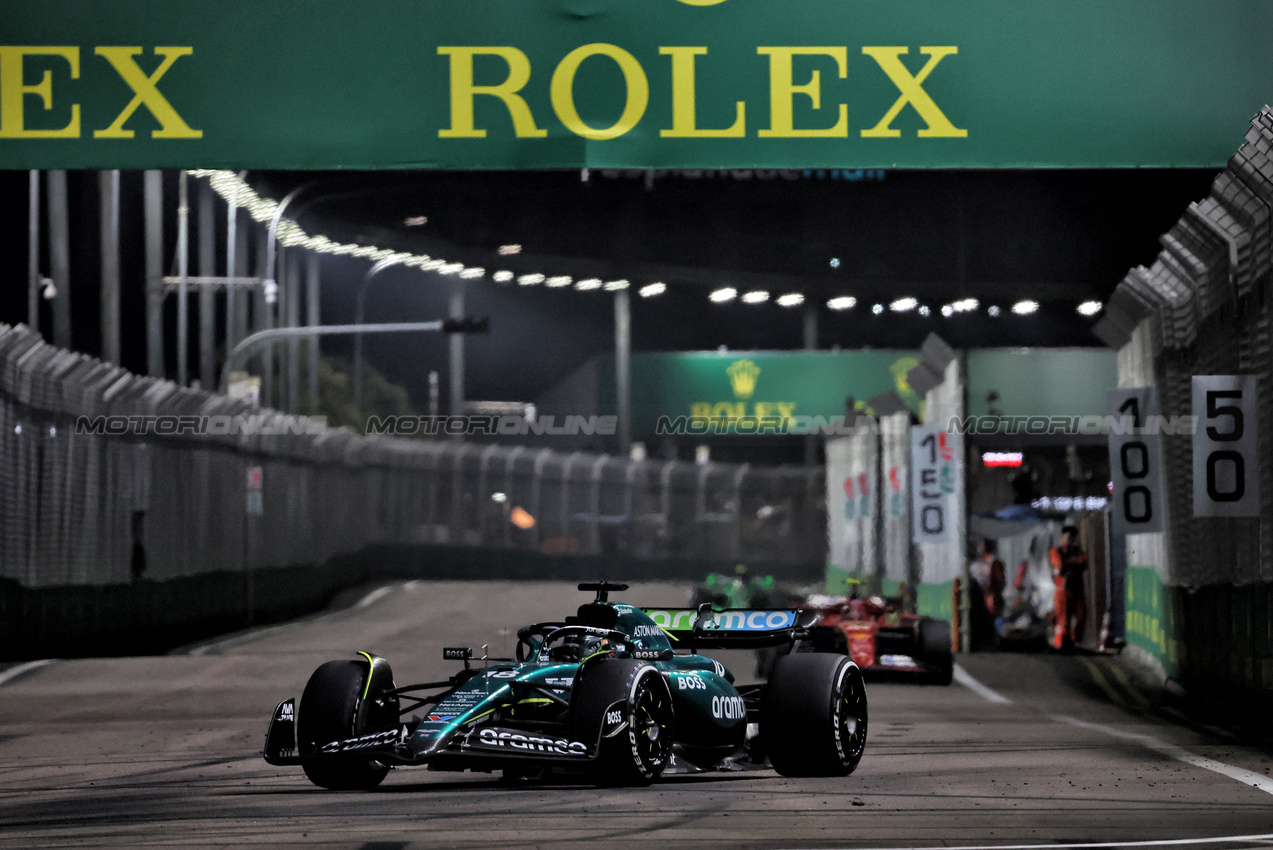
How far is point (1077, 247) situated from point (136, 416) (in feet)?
91.2

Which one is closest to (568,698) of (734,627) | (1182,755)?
(734,627)

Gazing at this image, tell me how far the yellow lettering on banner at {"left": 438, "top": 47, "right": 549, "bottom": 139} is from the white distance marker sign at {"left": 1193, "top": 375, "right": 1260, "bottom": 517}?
5687 mm

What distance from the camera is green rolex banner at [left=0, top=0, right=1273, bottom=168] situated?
11594 millimetres

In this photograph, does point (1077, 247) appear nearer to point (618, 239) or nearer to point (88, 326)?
point (618, 239)

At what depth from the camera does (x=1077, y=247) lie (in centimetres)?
4409

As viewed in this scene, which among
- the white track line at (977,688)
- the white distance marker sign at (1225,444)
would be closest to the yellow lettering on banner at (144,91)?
the white distance marker sign at (1225,444)

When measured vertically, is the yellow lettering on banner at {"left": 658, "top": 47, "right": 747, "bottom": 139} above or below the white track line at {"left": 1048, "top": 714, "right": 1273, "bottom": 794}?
above

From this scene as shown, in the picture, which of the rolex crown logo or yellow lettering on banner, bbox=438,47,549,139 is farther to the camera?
the rolex crown logo

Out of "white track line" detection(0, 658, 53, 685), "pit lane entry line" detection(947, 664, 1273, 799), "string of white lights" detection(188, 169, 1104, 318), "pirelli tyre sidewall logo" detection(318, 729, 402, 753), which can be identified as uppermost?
"string of white lights" detection(188, 169, 1104, 318)

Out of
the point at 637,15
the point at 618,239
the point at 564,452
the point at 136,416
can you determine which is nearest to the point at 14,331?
the point at 136,416

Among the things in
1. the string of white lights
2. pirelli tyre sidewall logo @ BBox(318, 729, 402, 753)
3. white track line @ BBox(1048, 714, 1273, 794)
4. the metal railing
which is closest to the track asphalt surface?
white track line @ BBox(1048, 714, 1273, 794)

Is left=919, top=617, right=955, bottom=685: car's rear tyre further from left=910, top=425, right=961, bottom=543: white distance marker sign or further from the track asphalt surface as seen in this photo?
left=910, top=425, right=961, bottom=543: white distance marker sign

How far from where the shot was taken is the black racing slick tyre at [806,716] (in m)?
9.52

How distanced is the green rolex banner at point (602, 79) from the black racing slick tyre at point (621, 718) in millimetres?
3877
